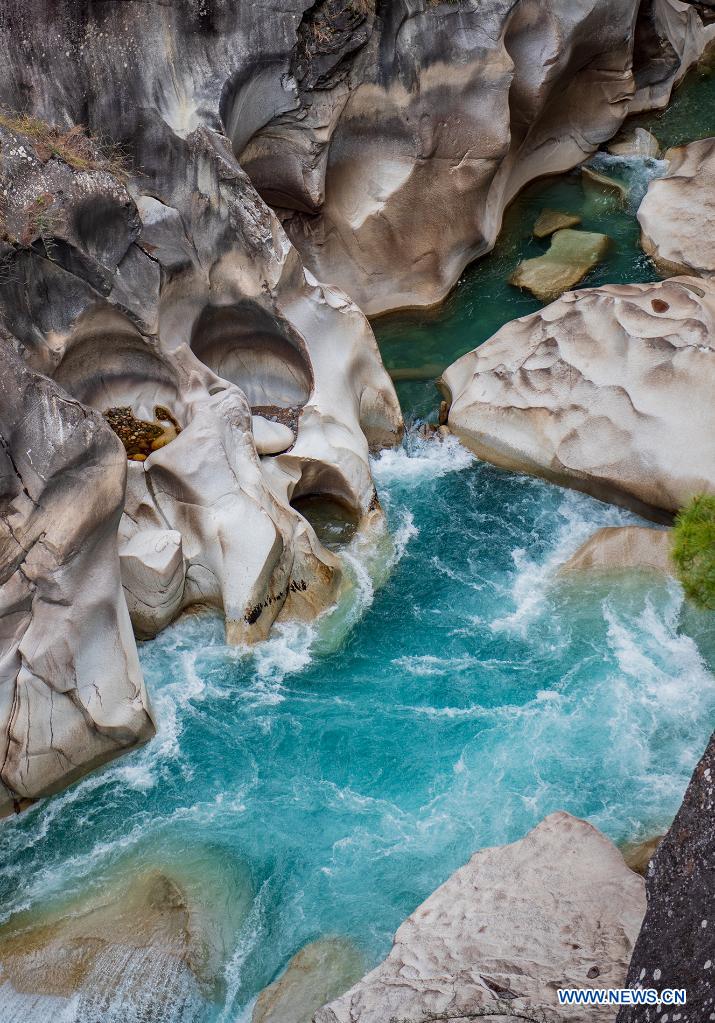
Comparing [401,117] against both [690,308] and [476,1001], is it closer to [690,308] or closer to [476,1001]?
[690,308]

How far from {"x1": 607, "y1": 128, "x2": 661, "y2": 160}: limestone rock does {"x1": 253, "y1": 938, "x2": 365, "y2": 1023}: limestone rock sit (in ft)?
47.5

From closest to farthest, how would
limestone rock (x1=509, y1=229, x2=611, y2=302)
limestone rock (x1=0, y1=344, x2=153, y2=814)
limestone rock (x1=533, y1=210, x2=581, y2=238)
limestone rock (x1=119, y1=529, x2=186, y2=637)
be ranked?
limestone rock (x1=0, y1=344, x2=153, y2=814) → limestone rock (x1=119, y1=529, x2=186, y2=637) → limestone rock (x1=509, y1=229, x2=611, y2=302) → limestone rock (x1=533, y1=210, x2=581, y2=238)

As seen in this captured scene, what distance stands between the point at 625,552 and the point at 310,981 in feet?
19.1

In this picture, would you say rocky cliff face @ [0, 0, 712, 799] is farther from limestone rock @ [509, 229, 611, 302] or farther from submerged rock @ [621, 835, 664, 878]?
submerged rock @ [621, 835, 664, 878]

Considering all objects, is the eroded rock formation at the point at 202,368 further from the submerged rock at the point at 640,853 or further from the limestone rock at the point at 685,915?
the limestone rock at the point at 685,915

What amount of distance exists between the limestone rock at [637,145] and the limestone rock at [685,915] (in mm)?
14826

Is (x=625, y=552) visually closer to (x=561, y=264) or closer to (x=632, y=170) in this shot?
(x=561, y=264)

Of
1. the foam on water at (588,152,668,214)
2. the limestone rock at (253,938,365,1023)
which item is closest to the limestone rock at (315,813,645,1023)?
the limestone rock at (253,938,365,1023)

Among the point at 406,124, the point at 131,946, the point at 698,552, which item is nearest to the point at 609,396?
the point at 698,552

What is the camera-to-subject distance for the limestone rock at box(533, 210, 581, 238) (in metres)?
17.9

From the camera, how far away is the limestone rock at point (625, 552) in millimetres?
12547

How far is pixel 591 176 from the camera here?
745 inches

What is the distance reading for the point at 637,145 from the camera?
19453mm

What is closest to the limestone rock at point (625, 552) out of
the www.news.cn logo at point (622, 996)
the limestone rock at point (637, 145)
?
the www.news.cn logo at point (622, 996)
